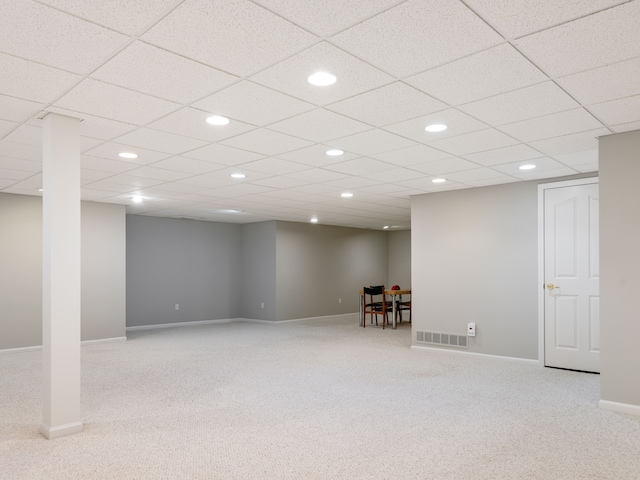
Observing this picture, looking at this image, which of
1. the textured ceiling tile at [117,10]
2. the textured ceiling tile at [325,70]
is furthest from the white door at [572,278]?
the textured ceiling tile at [117,10]

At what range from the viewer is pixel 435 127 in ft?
12.9

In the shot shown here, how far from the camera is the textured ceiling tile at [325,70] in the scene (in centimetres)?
261

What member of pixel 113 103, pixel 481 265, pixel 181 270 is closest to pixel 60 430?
pixel 113 103

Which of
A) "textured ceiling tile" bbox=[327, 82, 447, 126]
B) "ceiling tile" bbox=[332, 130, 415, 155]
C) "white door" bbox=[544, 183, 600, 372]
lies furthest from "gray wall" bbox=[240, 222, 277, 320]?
"textured ceiling tile" bbox=[327, 82, 447, 126]

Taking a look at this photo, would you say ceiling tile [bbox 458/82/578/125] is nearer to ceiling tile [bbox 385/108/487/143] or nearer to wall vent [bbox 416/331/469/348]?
ceiling tile [bbox 385/108/487/143]

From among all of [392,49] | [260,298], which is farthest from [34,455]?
[260,298]

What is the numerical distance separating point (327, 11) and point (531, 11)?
0.93 metres

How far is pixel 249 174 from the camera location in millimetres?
5812

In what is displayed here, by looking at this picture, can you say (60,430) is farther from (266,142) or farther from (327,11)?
(327,11)

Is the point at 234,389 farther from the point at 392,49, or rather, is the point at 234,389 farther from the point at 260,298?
the point at 260,298

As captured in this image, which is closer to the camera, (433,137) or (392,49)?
(392,49)

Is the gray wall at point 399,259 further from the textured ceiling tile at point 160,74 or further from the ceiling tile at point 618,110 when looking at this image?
the textured ceiling tile at point 160,74

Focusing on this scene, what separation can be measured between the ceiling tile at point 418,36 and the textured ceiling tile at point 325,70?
4.0 inches

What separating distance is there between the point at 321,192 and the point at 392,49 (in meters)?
4.68
